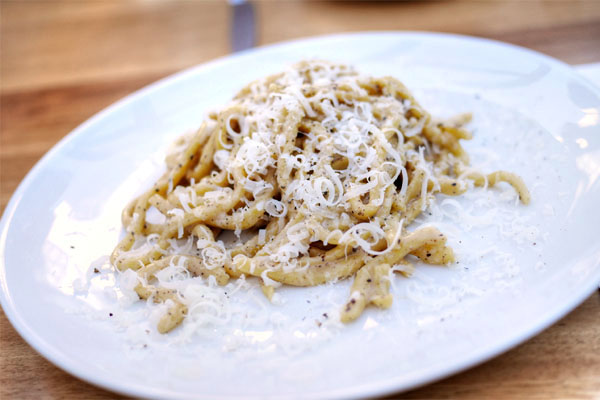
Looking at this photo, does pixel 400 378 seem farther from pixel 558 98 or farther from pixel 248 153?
pixel 558 98

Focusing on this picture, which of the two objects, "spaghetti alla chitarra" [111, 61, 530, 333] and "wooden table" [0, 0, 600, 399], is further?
"wooden table" [0, 0, 600, 399]

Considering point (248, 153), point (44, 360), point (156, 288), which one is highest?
point (248, 153)

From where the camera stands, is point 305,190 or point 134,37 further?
point 134,37

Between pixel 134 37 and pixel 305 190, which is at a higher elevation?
pixel 305 190

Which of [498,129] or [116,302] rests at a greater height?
[498,129]

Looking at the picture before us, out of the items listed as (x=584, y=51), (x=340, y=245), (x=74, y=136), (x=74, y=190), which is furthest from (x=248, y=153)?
(x=584, y=51)
